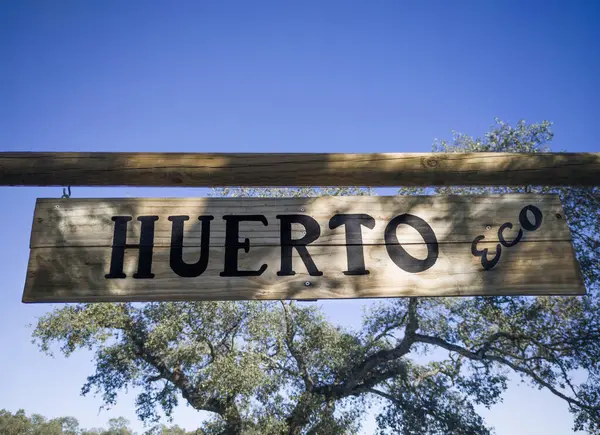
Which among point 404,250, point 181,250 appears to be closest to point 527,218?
point 404,250

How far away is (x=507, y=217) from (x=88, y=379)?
16194mm

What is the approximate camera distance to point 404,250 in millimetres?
1896

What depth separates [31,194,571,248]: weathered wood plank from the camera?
190 cm

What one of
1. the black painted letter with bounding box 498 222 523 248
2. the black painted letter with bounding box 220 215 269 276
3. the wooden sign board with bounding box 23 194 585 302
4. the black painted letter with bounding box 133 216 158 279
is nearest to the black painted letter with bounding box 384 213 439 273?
the wooden sign board with bounding box 23 194 585 302

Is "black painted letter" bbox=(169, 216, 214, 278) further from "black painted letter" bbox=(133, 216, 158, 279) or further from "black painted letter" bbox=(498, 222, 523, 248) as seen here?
"black painted letter" bbox=(498, 222, 523, 248)

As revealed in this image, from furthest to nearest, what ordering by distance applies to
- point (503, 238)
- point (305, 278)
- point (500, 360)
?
1. point (500, 360)
2. point (503, 238)
3. point (305, 278)

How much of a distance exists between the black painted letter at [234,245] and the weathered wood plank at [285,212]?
0.08 ft

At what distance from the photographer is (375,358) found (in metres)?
13.5

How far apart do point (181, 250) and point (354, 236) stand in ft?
2.59

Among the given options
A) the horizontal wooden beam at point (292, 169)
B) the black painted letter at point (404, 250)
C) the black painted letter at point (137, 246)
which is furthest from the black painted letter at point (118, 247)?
the black painted letter at point (404, 250)

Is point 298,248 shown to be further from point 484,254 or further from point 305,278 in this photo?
point 484,254

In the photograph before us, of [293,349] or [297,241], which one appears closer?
[297,241]

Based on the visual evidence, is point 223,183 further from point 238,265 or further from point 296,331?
point 296,331

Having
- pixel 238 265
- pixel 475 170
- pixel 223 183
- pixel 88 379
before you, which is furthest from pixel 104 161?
pixel 88 379
